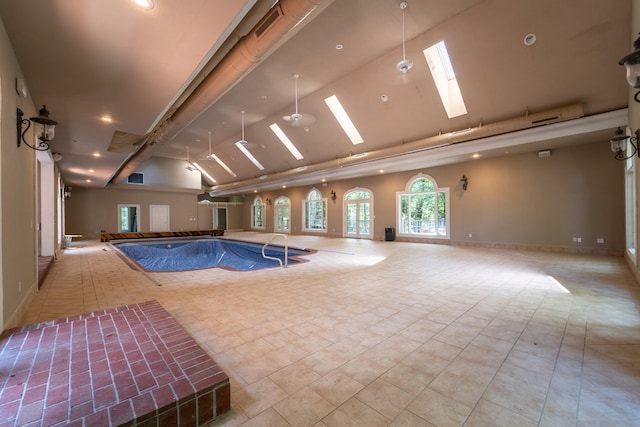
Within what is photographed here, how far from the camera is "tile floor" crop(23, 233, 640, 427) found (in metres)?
1.50

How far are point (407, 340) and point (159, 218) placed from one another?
55.5 feet

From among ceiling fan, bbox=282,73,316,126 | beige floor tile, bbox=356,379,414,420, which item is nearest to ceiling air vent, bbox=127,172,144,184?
ceiling fan, bbox=282,73,316,126

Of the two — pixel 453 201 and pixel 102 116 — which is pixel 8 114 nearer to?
pixel 102 116

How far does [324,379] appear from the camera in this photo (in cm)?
176

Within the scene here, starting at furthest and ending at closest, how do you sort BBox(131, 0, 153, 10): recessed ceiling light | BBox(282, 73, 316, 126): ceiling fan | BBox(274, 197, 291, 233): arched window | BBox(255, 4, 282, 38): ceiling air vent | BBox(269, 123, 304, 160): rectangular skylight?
BBox(274, 197, 291, 233): arched window → BBox(269, 123, 304, 160): rectangular skylight → BBox(282, 73, 316, 126): ceiling fan → BBox(255, 4, 282, 38): ceiling air vent → BBox(131, 0, 153, 10): recessed ceiling light

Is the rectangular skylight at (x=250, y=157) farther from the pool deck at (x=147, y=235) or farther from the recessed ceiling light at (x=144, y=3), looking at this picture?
the recessed ceiling light at (x=144, y=3)

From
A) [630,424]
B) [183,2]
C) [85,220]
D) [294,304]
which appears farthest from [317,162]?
[85,220]

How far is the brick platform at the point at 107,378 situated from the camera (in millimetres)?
1294

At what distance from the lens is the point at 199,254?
481 inches

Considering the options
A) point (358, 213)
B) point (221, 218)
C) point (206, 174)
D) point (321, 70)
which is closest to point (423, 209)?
point (358, 213)

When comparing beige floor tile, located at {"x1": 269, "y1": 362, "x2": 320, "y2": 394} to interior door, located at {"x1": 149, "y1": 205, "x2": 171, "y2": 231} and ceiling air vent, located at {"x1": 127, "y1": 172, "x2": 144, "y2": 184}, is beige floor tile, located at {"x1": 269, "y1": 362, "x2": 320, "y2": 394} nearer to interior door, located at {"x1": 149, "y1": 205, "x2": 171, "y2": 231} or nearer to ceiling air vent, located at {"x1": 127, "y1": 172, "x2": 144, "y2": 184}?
interior door, located at {"x1": 149, "y1": 205, "x2": 171, "y2": 231}

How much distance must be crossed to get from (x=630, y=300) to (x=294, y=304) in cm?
414

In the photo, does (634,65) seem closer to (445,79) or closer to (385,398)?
(385,398)

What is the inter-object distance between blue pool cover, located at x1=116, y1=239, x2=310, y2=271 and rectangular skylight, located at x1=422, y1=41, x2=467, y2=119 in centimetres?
555
